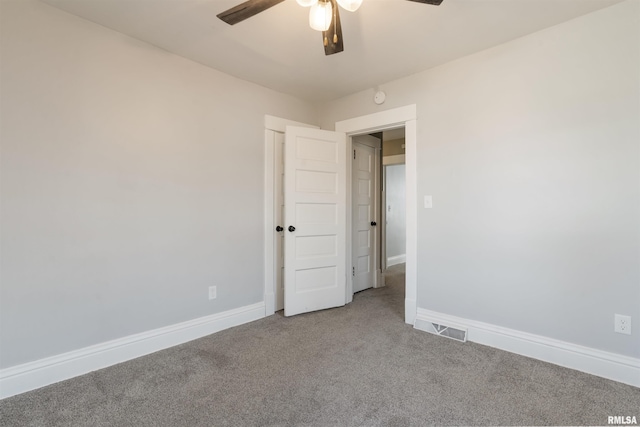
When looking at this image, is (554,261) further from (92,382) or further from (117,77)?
(117,77)

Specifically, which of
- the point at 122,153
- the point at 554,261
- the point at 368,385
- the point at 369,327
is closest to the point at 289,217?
the point at 369,327

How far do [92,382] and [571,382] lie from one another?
304 cm

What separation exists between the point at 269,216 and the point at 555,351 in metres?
2.61

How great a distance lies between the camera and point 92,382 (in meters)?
1.88

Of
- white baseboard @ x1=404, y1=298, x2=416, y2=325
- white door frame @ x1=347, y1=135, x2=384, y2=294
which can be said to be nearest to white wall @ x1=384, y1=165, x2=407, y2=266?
white door frame @ x1=347, y1=135, x2=384, y2=294

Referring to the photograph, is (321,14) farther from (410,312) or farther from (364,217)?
(364,217)

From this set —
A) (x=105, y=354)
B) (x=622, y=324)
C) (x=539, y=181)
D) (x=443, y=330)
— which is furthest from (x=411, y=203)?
(x=105, y=354)

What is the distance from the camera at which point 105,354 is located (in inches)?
81.7

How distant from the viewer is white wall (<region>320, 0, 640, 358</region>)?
190 cm

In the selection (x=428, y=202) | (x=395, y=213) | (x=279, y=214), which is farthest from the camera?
(x=395, y=213)

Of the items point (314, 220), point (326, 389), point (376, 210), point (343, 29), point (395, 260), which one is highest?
point (343, 29)

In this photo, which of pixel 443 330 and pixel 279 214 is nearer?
pixel 443 330

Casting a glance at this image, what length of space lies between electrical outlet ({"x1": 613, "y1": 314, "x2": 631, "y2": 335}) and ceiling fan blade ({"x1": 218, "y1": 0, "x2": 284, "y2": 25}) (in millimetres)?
2783

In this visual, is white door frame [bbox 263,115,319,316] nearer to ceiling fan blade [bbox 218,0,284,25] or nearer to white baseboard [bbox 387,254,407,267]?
ceiling fan blade [bbox 218,0,284,25]
